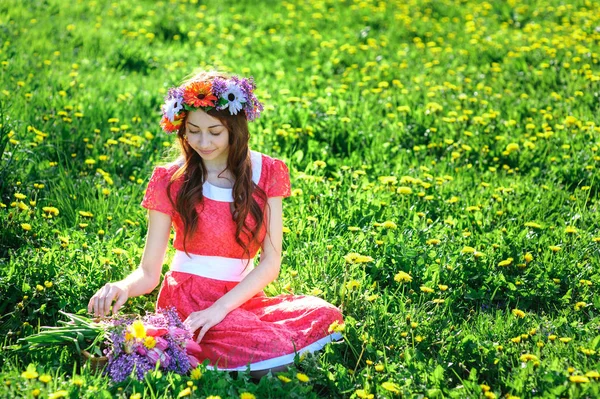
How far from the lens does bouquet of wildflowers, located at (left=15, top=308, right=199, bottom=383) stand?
2.68 m

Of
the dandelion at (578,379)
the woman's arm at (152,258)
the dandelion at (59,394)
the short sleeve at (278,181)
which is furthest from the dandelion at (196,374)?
the dandelion at (578,379)

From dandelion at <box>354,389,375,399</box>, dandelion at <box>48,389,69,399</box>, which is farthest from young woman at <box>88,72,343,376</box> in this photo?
dandelion at <box>48,389,69,399</box>

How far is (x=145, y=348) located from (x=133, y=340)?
5 cm

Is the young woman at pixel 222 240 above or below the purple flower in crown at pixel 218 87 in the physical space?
below

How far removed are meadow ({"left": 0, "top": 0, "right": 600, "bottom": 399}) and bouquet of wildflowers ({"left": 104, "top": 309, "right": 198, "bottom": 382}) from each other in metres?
0.08

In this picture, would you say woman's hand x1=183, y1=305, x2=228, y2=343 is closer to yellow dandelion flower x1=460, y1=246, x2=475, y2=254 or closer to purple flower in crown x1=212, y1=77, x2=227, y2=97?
purple flower in crown x1=212, y1=77, x2=227, y2=97

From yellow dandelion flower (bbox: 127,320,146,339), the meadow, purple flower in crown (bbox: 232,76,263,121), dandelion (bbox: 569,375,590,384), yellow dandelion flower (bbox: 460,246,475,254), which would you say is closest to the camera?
dandelion (bbox: 569,375,590,384)

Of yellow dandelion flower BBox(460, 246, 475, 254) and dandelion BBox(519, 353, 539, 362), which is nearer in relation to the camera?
dandelion BBox(519, 353, 539, 362)

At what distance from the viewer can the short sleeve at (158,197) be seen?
307 cm

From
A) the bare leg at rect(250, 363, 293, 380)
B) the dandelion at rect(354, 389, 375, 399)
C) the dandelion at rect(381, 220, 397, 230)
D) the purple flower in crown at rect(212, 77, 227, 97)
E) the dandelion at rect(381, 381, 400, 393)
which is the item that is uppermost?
the purple flower in crown at rect(212, 77, 227, 97)

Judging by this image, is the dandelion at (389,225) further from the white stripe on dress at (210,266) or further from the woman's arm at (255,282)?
the white stripe on dress at (210,266)

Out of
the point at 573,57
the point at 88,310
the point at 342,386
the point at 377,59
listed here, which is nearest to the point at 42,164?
the point at 88,310

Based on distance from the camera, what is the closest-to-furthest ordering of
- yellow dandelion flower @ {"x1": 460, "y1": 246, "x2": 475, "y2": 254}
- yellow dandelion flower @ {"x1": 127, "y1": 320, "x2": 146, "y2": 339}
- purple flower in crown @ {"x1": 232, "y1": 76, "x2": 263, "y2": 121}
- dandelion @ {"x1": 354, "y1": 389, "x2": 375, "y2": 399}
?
dandelion @ {"x1": 354, "y1": 389, "x2": 375, "y2": 399}, yellow dandelion flower @ {"x1": 127, "y1": 320, "x2": 146, "y2": 339}, purple flower in crown @ {"x1": 232, "y1": 76, "x2": 263, "y2": 121}, yellow dandelion flower @ {"x1": 460, "y1": 246, "x2": 475, "y2": 254}

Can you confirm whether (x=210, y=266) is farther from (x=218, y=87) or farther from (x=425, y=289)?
(x=425, y=289)
